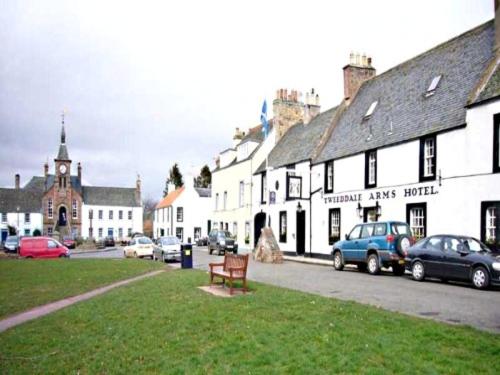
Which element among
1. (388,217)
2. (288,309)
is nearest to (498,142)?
(388,217)

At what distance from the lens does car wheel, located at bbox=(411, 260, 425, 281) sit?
17677mm

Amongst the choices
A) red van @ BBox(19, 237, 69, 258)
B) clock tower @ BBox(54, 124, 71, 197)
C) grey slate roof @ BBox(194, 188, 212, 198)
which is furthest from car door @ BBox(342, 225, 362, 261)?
clock tower @ BBox(54, 124, 71, 197)

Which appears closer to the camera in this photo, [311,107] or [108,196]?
[311,107]

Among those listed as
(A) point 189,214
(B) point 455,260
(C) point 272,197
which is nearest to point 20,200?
(A) point 189,214

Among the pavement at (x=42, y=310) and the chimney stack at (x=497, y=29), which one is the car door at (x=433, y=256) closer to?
the chimney stack at (x=497, y=29)

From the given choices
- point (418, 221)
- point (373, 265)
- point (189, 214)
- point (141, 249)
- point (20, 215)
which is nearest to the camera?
point (373, 265)

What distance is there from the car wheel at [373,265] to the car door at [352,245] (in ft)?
3.63

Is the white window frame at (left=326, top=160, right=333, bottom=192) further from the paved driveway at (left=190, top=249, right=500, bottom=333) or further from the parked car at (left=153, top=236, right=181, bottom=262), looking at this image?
the paved driveway at (left=190, top=249, right=500, bottom=333)

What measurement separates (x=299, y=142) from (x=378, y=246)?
18616 millimetres

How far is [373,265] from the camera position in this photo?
2062 cm

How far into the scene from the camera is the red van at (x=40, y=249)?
35.7 meters

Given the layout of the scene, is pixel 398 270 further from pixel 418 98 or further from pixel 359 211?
pixel 418 98

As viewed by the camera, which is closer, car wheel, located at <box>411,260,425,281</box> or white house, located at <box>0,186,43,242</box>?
car wheel, located at <box>411,260,425,281</box>

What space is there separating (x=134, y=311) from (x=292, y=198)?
2390cm
